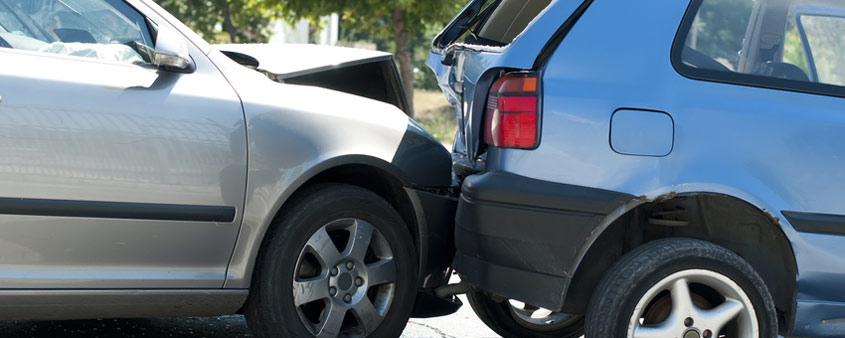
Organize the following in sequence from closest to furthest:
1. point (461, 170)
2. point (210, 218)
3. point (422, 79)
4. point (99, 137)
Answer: point (99, 137) < point (210, 218) < point (461, 170) < point (422, 79)

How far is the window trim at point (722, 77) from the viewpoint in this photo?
3.71m

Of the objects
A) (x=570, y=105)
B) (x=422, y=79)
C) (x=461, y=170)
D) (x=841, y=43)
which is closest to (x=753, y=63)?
(x=841, y=43)

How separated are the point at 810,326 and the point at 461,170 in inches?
59.4

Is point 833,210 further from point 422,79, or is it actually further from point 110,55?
point 422,79

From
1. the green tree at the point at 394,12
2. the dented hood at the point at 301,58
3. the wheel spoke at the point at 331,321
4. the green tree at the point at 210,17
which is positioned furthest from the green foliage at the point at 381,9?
the wheel spoke at the point at 331,321

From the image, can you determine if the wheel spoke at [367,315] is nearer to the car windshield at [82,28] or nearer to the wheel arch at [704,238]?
the wheel arch at [704,238]

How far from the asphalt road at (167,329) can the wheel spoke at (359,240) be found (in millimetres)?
983

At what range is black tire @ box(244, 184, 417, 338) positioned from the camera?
4.02m

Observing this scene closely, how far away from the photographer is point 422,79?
85.5ft

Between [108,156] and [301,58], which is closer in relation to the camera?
[108,156]

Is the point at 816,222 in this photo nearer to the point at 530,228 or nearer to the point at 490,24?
the point at 530,228

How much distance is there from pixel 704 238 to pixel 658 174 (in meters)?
0.47

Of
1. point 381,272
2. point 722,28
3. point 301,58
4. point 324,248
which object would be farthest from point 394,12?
point 722,28

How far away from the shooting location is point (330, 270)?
4113 mm
